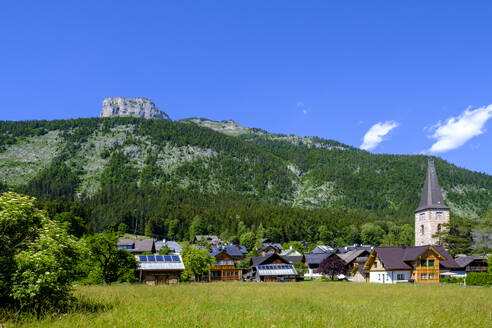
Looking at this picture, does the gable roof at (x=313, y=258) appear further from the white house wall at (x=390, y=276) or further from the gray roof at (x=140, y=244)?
the gray roof at (x=140, y=244)

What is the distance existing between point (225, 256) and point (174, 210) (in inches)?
3715

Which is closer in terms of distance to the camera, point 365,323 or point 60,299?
point 365,323

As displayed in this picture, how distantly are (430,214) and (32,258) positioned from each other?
280 feet

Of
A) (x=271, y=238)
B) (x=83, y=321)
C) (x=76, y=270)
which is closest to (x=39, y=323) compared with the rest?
(x=83, y=321)

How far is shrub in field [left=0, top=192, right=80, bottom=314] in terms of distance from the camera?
13.0 metres

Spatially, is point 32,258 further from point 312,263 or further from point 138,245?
point 138,245

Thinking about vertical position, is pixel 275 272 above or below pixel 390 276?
below

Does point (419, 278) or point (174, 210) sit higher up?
point (174, 210)

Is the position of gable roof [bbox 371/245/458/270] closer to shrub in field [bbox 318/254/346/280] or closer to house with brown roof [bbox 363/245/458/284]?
house with brown roof [bbox 363/245/458/284]

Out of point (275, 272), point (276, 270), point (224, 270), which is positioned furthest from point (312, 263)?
point (224, 270)

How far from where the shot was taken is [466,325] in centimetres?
1377

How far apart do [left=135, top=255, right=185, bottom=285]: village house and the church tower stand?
59.1 m

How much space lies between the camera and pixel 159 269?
48.2 metres

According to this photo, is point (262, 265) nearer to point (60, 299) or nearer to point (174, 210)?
point (60, 299)
